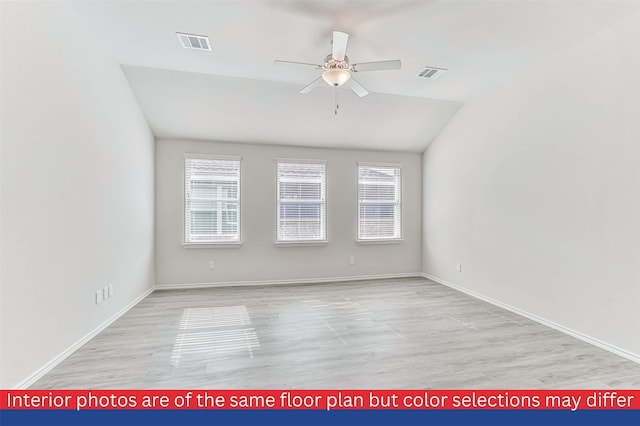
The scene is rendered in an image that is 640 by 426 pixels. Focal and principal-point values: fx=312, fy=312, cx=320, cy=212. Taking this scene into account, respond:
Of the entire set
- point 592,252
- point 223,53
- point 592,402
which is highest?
point 223,53

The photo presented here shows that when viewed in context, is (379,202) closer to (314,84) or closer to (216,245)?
(216,245)

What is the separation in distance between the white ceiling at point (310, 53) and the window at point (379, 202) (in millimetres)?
977

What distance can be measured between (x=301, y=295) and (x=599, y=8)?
14.8ft

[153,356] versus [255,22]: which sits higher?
[255,22]

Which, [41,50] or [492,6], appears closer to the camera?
[41,50]

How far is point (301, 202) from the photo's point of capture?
5613 mm

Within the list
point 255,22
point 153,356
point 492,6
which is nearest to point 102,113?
point 255,22

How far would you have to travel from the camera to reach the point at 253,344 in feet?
9.68

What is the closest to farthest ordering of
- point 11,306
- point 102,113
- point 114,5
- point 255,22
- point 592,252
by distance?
point 11,306
point 114,5
point 255,22
point 592,252
point 102,113

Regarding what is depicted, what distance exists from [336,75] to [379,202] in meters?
3.39

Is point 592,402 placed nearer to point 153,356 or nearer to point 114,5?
point 153,356

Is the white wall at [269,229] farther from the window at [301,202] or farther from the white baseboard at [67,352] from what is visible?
the white baseboard at [67,352]

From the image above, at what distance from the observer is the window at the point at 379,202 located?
19.4ft

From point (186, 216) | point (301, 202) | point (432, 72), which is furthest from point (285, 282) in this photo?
point (432, 72)
